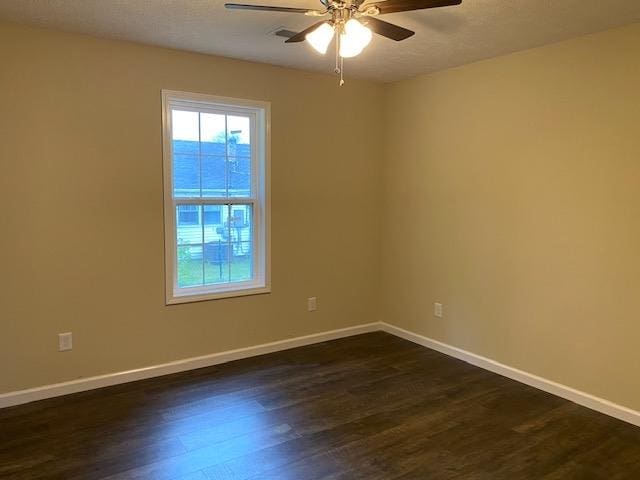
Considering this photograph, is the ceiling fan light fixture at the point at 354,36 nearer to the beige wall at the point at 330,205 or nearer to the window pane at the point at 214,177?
the beige wall at the point at 330,205

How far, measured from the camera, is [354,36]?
2.15 metres

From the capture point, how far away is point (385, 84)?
4570 millimetres

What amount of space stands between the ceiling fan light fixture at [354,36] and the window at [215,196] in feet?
5.67

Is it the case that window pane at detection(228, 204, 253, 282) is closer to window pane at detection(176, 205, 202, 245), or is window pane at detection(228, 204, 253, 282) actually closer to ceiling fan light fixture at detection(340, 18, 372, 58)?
window pane at detection(176, 205, 202, 245)

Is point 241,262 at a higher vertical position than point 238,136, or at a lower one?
lower

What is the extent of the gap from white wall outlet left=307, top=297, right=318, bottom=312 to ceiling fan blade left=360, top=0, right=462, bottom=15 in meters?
2.68

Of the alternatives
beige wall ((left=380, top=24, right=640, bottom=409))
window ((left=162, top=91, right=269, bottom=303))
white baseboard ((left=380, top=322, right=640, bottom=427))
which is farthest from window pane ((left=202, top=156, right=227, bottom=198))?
white baseboard ((left=380, top=322, right=640, bottom=427))

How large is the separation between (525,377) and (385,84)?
2.86 m

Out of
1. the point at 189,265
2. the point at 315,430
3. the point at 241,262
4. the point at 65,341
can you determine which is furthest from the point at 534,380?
the point at 65,341

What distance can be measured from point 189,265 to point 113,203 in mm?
757

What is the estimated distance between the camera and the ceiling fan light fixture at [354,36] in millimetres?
2117

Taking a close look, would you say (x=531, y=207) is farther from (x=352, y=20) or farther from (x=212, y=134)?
(x=212, y=134)

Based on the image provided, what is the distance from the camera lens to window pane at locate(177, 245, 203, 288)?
374cm

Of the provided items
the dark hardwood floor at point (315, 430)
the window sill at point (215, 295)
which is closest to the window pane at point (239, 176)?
the window sill at point (215, 295)
